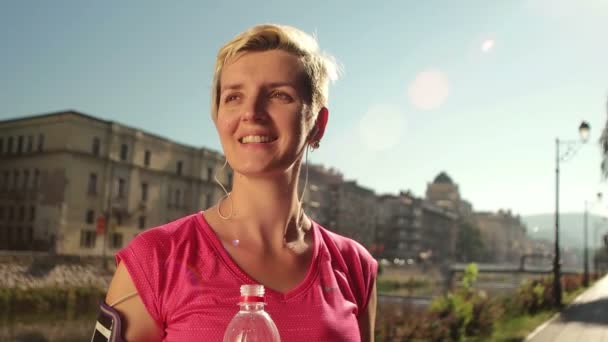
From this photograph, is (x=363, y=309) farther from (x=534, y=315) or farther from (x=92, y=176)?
(x=92, y=176)

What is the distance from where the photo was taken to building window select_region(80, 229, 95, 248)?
48312 millimetres

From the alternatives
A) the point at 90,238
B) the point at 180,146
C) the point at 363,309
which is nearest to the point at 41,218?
the point at 90,238

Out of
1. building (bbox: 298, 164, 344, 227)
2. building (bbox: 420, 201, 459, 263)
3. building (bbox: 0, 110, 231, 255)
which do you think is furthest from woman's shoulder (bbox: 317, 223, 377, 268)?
building (bbox: 420, 201, 459, 263)

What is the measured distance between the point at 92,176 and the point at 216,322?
175 feet

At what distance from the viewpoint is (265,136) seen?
5.70 feet

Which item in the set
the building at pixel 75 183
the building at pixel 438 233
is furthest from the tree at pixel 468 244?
the building at pixel 75 183

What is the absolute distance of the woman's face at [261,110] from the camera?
1.73 m

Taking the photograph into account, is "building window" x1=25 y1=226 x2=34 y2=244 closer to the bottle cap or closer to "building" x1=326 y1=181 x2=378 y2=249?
"building" x1=326 y1=181 x2=378 y2=249

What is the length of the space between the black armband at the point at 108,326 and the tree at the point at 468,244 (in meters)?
145

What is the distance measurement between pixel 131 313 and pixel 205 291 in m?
0.20

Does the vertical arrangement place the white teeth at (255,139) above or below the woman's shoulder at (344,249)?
above

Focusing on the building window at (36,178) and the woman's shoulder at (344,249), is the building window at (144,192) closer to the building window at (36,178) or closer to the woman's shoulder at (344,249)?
the building window at (36,178)

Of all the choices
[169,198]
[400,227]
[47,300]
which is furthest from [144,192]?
[400,227]

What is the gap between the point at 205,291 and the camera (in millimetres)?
1612
